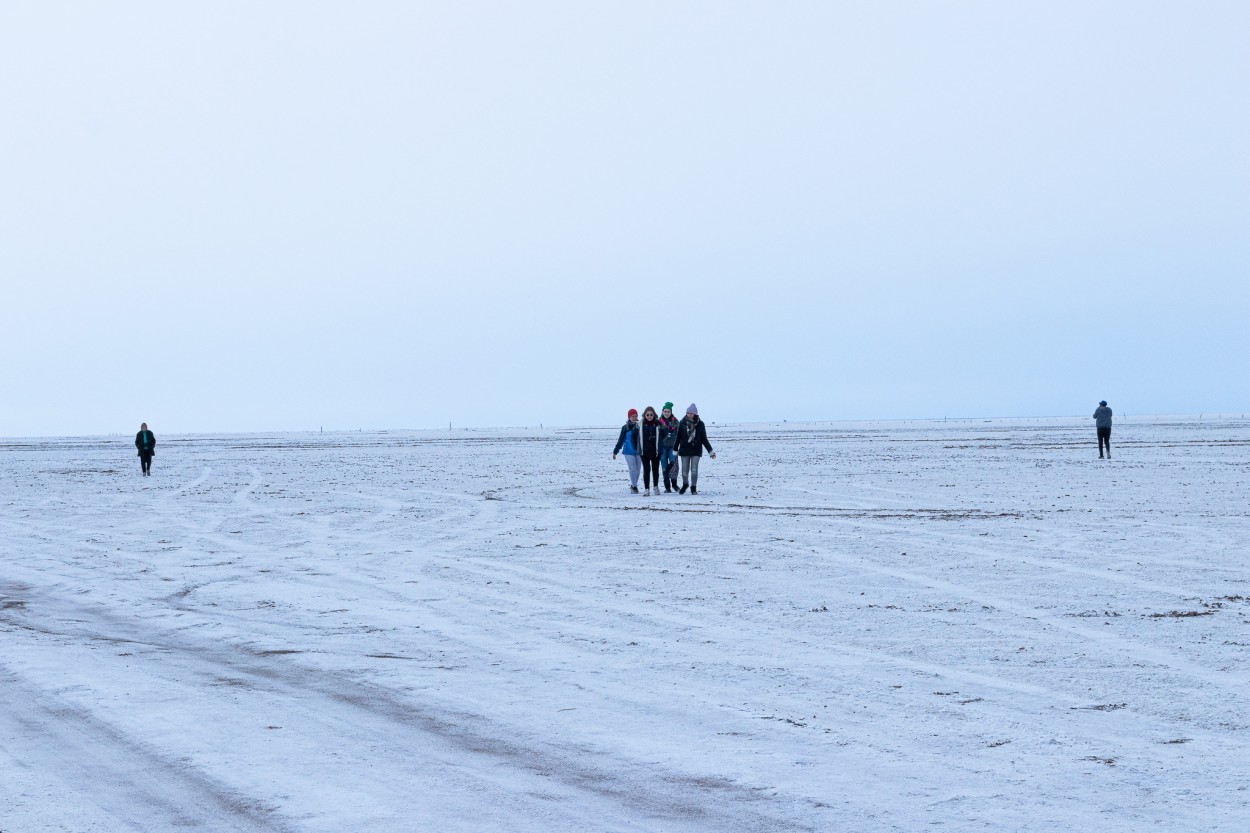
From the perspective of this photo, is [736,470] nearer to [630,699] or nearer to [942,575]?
[942,575]

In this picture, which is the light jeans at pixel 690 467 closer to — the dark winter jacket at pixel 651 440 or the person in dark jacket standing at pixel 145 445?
the dark winter jacket at pixel 651 440

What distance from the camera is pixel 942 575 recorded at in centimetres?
1223

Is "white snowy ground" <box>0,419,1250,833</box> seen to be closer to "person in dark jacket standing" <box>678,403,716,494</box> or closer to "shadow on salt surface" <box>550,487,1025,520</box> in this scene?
"shadow on salt surface" <box>550,487,1025,520</box>

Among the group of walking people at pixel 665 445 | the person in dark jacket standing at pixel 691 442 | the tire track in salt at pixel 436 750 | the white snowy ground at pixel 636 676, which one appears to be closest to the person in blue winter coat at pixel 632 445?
the group of walking people at pixel 665 445

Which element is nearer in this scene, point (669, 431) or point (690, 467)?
point (669, 431)

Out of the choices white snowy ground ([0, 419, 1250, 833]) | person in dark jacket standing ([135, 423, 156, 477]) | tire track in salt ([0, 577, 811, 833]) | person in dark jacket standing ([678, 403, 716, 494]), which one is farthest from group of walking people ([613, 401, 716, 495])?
person in dark jacket standing ([135, 423, 156, 477])

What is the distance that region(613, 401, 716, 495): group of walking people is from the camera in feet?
79.0

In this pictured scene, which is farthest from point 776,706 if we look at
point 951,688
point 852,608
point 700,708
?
point 852,608

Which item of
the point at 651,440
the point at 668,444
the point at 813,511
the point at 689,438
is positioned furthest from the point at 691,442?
the point at 813,511

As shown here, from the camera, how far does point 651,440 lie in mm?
24766

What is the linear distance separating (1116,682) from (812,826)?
3376mm

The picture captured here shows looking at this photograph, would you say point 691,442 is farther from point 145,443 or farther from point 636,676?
point 145,443

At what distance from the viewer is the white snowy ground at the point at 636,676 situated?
17.9ft

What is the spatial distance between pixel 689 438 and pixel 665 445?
719mm
